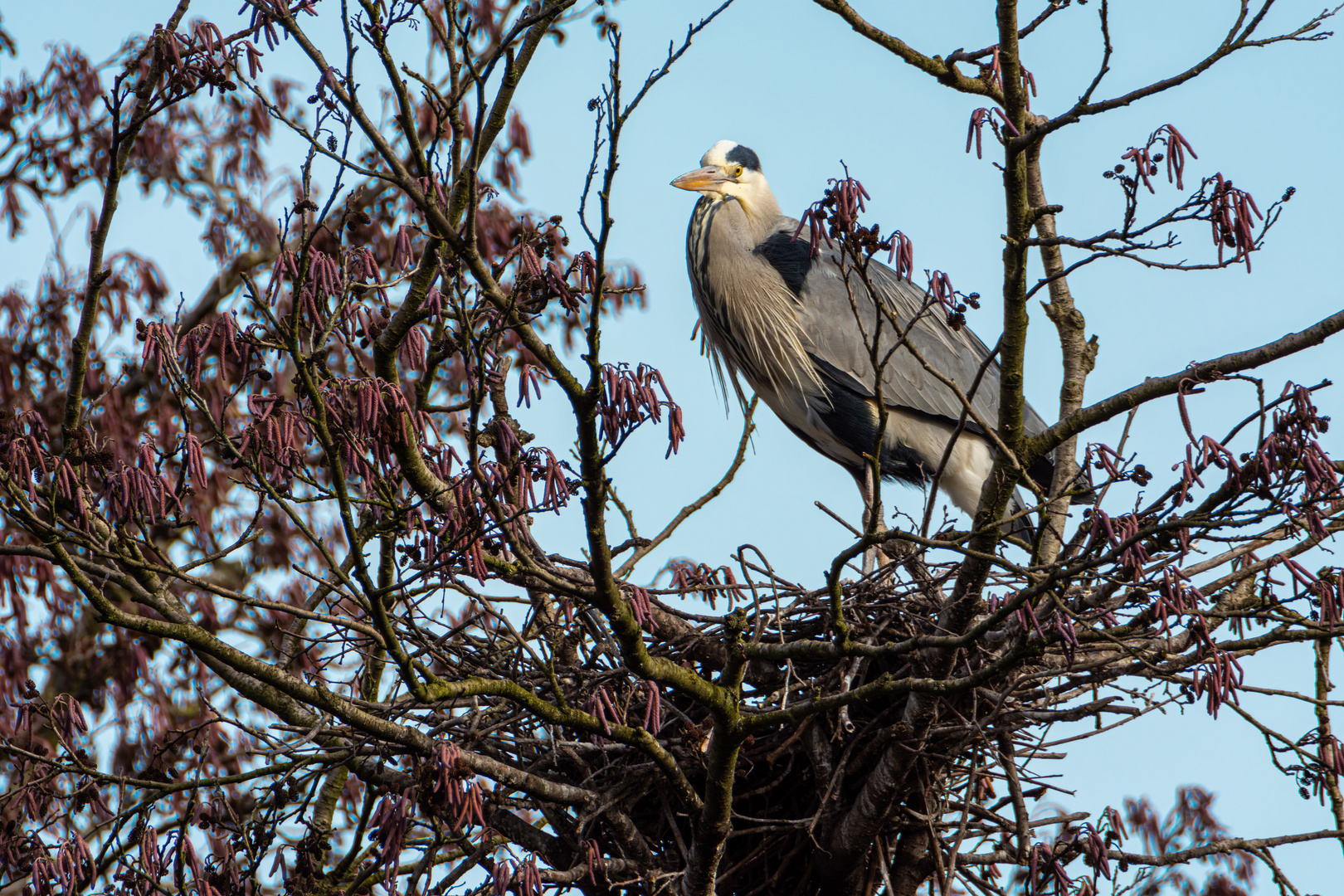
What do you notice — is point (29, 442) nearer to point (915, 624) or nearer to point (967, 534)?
point (967, 534)

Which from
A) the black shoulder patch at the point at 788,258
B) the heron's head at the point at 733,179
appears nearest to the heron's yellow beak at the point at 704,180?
the heron's head at the point at 733,179

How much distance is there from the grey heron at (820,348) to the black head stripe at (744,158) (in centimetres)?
2

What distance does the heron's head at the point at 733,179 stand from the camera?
5.60 metres

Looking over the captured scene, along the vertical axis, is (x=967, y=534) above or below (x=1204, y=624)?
above

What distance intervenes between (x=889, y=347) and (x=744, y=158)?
1163mm

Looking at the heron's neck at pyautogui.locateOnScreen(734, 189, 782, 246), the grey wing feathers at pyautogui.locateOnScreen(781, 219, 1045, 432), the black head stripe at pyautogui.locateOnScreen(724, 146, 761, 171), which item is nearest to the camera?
the grey wing feathers at pyautogui.locateOnScreen(781, 219, 1045, 432)

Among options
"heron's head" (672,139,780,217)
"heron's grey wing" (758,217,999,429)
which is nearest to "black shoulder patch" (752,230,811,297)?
"heron's grey wing" (758,217,999,429)

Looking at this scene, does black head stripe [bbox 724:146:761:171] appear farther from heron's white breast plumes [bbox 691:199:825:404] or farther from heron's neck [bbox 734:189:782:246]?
heron's white breast plumes [bbox 691:199:825:404]

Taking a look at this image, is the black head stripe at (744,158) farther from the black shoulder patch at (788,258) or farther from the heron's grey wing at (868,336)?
the black shoulder patch at (788,258)

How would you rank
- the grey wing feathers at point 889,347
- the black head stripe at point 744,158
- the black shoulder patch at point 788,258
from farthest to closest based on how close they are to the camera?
the black head stripe at point 744,158, the black shoulder patch at point 788,258, the grey wing feathers at point 889,347

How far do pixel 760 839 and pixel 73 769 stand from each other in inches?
68.5

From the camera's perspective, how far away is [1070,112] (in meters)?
2.16

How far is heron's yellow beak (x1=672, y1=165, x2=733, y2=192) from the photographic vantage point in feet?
18.3

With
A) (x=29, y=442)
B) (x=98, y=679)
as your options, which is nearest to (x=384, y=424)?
(x=29, y=442)
